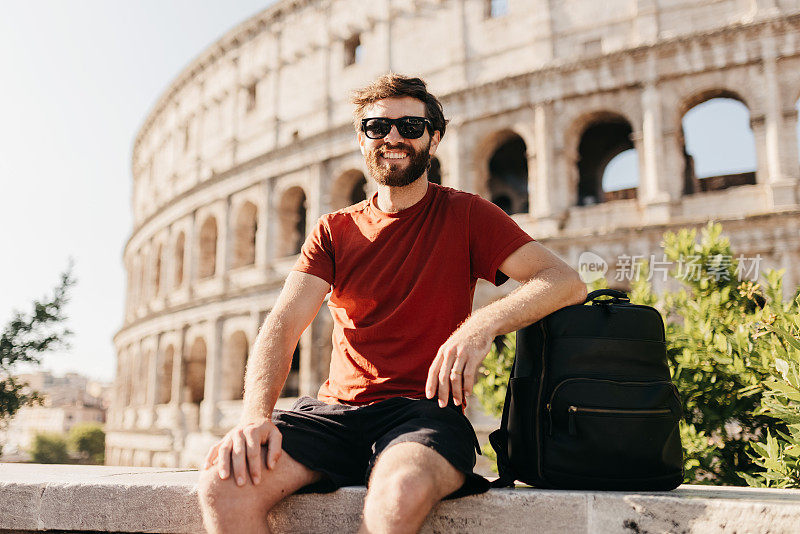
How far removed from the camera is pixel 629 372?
226cm

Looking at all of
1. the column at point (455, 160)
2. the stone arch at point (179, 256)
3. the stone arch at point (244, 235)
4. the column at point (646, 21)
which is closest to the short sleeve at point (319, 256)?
the column at point (455, 160)

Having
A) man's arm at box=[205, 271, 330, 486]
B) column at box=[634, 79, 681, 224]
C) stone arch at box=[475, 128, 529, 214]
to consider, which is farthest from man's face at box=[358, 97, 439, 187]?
stone arch at box=[475, 128, 529, 214]

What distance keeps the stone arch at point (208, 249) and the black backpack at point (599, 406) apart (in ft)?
63.0

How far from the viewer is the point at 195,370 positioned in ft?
64.5

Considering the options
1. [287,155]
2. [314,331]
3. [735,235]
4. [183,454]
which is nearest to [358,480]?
[735,235]

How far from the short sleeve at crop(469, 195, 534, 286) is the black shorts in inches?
22.9

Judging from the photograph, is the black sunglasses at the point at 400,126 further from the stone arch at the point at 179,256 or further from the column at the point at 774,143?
the stone arch at the point at 179,256

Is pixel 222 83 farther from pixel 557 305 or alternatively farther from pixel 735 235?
pixel 557 305

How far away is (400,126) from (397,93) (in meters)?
0.14

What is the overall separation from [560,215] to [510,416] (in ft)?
37.5

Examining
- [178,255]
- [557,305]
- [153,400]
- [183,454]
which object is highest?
[178,255]

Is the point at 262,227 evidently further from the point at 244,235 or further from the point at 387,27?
the point at 387,27

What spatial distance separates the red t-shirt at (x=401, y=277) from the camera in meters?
2.40

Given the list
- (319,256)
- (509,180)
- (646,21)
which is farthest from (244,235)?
(319,256)
